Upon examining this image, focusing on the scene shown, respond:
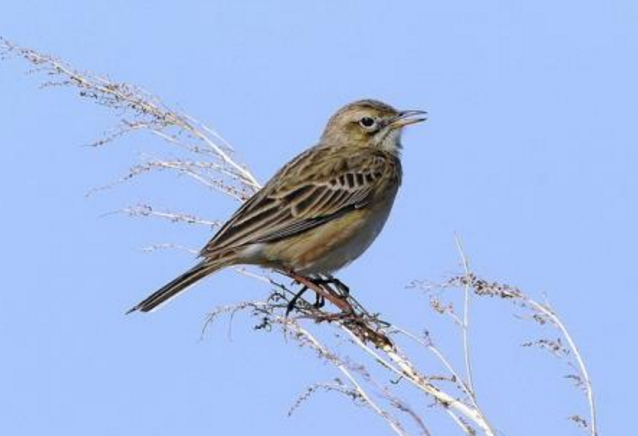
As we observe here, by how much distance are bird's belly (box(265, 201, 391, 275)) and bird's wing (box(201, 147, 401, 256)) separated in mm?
62

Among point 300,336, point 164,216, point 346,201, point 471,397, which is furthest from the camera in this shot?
point 346,201

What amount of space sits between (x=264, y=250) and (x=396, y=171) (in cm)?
155

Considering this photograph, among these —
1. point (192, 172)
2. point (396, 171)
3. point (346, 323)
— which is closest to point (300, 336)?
point (346, 323)

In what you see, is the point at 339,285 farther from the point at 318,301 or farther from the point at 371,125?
the point at 371,125

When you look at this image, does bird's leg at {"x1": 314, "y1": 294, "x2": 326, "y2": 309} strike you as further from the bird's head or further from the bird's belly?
the bird's head

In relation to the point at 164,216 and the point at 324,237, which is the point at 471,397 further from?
the point at 324,237

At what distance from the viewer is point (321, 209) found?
25.6 ft

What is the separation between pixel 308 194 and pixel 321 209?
177 mm

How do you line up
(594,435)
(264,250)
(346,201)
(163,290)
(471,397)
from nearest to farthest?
(594,435), (471,397), (163,290), (264,250), (346,201)

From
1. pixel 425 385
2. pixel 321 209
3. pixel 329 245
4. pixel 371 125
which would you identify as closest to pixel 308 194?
pixel 321 209

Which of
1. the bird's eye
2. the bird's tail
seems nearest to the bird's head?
the bird's eye

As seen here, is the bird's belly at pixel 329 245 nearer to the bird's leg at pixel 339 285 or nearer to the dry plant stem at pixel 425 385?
the bird's leg at pixel 339 285

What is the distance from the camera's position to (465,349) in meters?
4.54

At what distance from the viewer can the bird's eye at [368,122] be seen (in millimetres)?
8797
